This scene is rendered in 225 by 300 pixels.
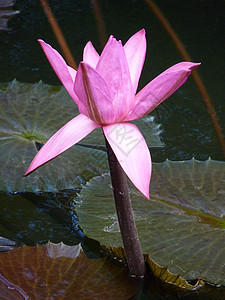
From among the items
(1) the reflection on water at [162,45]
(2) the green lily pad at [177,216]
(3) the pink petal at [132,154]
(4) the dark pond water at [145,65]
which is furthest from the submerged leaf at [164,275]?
(1) the reflection on water at [162,45]

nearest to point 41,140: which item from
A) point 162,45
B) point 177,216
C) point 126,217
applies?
point 177,216

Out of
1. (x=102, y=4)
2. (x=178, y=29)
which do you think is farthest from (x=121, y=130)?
(x=102, y=4)

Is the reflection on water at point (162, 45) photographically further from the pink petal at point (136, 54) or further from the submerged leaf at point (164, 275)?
the pink petal at point (136, 54)

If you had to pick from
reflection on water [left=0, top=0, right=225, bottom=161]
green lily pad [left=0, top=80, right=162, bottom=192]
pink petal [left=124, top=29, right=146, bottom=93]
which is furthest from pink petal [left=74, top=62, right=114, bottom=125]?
reflection on water [left=0, top=0, right=225, bottom=161]

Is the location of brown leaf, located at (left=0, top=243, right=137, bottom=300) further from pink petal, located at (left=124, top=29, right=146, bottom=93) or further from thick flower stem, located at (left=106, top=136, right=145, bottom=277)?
pink petal, located at (left=124, top=29, right=146, bottom=93)

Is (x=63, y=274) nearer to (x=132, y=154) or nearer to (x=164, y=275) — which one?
(x=164, y=275)

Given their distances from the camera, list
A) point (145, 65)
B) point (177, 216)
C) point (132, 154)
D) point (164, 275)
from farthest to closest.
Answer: point (145, 65)
point (177, 216)
point (164, 275)
point (132, 154)
